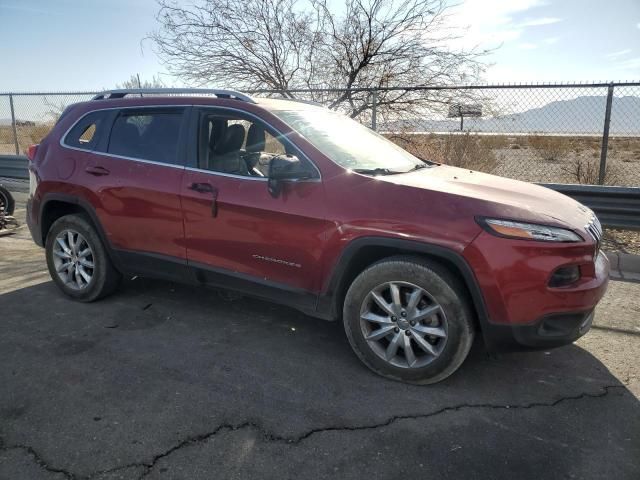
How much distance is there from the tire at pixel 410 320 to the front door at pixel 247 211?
1.29 ft

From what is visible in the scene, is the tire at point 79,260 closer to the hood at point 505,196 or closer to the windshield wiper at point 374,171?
the windshield wiper at point 374,171

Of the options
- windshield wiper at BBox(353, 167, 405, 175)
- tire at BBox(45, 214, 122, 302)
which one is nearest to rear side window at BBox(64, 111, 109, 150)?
tire at BBox(45, 214, 122, 302)

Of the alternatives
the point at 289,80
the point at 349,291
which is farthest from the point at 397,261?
the point at 289,80

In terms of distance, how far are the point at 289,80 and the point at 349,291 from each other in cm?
843

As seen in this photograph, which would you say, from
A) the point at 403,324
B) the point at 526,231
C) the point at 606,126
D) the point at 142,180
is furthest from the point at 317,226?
the point at 606,126

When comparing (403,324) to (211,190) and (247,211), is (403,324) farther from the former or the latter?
(211,190)

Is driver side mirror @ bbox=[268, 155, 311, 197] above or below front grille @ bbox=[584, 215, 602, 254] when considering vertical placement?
above

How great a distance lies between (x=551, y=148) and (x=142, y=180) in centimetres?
951

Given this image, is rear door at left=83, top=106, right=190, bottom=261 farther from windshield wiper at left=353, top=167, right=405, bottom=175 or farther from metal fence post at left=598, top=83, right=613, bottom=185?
metal fence post at left=598, top=83, right=613, bottom=185

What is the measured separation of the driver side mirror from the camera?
320 cm

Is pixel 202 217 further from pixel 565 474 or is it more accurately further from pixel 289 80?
pixel 289 80

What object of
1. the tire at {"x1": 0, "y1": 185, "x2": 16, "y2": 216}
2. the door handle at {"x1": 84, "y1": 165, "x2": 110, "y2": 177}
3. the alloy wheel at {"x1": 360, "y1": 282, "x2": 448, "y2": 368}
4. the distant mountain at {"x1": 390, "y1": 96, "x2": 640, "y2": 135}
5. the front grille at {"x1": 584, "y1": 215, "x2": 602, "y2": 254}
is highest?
the distant mountain at {"x1": 390, "y1": 96, "x2": 640, "y2": 135}

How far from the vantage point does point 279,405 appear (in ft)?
9.19

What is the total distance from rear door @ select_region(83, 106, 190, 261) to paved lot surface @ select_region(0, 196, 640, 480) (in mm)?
670
